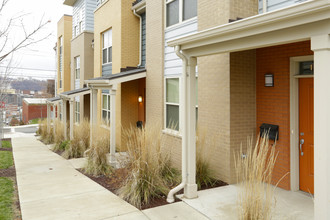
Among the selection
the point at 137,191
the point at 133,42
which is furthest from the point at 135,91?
the point at 137,191

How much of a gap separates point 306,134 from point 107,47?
9946 millimetres

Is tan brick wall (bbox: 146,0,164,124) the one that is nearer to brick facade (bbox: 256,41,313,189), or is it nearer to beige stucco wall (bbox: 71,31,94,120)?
brick facade (bbox: 256,41,313,189)

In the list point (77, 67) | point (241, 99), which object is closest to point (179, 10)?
point (241, 99)

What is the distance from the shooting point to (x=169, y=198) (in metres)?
5.28

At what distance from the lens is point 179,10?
813 cm

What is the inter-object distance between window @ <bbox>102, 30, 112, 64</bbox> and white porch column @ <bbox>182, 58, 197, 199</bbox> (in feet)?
27.3

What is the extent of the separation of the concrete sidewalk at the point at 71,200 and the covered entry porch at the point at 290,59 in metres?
0.83

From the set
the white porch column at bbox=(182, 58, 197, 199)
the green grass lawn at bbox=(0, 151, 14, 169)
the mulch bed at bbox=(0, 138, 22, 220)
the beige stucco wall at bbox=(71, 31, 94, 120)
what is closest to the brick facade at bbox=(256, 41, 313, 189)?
the white porch column at bbox=(182, 58, 197, 199)

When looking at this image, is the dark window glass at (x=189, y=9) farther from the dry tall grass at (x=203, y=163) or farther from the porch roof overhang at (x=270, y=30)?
the dry tall grass at (x=203, y=163)

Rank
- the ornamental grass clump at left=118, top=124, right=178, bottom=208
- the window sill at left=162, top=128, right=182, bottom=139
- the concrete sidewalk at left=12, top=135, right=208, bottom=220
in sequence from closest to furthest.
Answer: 1. the concrete sidewalk at left=12, top=135, right=208, bottom=220
2. the ornamental grass clump at left=118, top=124, right=178, bottom=208
3. the window sill at left=162, top=128, right=182, bottom=139

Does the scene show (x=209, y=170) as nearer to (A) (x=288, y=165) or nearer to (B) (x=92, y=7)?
(A) (x=288, y=165)

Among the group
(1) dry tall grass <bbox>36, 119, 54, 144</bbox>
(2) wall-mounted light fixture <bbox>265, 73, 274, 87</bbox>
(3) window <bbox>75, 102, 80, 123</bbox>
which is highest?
(2) wall-mounted light fixture <bbox>265, 73, 274, 87</bbox>

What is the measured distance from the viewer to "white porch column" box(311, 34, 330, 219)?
9.77 ft

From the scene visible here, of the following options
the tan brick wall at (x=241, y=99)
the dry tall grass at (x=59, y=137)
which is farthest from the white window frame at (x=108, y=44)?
the tan brick wall at (x=241, y=99)
